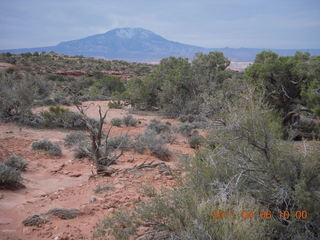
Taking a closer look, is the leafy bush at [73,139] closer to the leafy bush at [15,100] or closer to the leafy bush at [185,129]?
the leafy bush at [15,100]

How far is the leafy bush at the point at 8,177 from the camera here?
4965mm

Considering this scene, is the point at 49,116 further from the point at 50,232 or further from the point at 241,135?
the point at 241,135

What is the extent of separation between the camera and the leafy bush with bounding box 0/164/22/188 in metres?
4.96

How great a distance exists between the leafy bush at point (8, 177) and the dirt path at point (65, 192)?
23 centimetres

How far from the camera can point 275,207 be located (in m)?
2.98

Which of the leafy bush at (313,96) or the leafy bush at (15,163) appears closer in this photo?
the leafy bush at (15,163)

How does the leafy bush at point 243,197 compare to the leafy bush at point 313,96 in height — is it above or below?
below

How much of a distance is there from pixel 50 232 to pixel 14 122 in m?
9.67

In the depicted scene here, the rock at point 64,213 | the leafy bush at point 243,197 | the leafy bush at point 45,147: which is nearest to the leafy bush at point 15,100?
the leafy bush at point 45,147

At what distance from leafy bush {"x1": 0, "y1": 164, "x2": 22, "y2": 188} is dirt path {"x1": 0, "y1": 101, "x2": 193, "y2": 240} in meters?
0.23

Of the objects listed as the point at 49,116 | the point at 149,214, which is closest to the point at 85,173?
the point at 149,214
